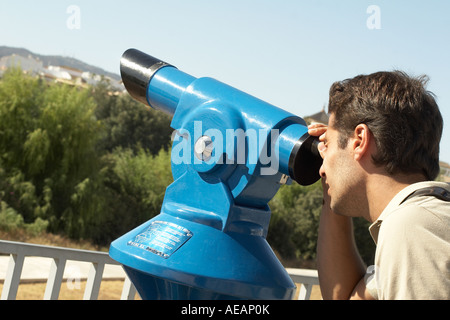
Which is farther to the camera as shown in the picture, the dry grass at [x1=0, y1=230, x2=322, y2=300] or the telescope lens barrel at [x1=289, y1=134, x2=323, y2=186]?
the dry grass at [x1=0, y1=230, x2=322, y2=300]

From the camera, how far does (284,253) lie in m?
20.6

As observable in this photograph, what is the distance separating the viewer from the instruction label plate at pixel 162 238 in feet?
4.13

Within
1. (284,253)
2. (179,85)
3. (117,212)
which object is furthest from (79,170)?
(179,85)

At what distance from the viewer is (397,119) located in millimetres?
1146

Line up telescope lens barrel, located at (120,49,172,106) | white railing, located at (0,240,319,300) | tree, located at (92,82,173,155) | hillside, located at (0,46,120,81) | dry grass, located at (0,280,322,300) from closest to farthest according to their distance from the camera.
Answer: telescope lens barrel, located at (120,49,172,106), white railing, located at (0,240,319,300), dry grass, located at (0,280,322,300), tree, located at (92,82,173,155), hillside, located at (0,46,120,81)

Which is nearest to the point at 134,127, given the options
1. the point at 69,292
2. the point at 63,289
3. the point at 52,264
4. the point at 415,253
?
the point at 63,289

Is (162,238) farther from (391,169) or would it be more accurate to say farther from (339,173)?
(391,169)

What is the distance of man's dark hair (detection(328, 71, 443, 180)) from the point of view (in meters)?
1.15

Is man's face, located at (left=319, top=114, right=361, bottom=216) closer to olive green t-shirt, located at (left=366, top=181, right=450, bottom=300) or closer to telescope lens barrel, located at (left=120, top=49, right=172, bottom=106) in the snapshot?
olive green t-shirt, located at (left=366, top=181, right=450, bottom=300)

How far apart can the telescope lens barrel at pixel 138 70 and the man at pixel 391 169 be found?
536mm

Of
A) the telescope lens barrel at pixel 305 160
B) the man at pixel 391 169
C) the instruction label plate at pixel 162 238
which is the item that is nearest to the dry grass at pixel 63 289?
the instruction label plate at pixel 162 238

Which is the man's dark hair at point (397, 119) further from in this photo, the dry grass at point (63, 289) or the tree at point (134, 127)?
the tree at point (134, 127)

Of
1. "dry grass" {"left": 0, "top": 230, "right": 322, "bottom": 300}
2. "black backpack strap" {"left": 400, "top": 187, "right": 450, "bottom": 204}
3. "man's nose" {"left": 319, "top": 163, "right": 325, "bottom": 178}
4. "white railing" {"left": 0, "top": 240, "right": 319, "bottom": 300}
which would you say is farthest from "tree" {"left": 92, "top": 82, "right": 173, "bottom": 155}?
"black backpack strap" {"left": 400, "top": 187, "right": 450, "bottom": 204}

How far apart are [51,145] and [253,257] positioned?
15.9m
